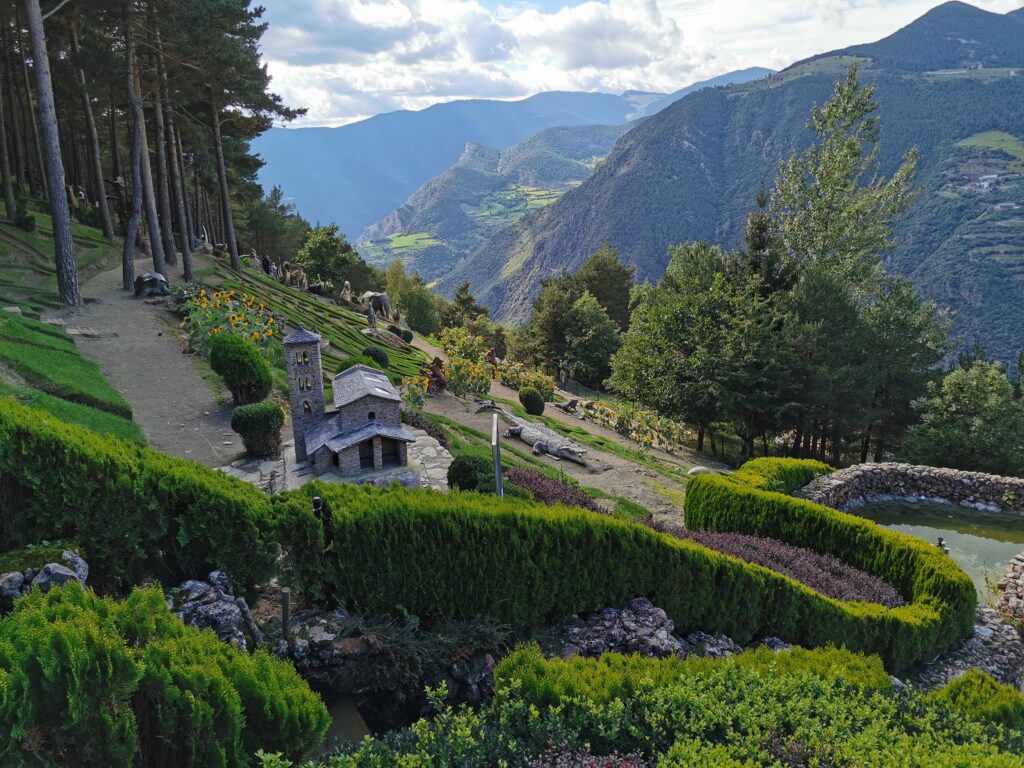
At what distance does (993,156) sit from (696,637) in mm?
183883

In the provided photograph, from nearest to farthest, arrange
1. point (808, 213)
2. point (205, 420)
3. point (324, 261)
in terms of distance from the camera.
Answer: point (205, 420), point (808, 213), point (324, 261)

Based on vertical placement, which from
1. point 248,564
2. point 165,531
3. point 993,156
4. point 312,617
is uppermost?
point 993,156

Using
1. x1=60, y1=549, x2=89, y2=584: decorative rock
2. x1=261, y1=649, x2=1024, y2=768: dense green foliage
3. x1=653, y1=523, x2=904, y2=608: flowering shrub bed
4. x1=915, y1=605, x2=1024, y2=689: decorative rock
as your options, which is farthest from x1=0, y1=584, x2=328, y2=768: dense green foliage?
x1=915, y1=605, x2=1024, y2=689: decorative rock

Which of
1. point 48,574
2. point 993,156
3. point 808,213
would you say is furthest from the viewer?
point 993,156

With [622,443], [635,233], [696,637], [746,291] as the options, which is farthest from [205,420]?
[635,233]

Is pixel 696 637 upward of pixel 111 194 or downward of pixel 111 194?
downward

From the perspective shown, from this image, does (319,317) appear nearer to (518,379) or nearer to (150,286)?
(150,286)

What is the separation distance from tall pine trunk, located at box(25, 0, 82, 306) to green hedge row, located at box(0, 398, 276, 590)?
1493 cm

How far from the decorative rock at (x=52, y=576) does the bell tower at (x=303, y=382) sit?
619 cm

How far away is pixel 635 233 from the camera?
6747 inches

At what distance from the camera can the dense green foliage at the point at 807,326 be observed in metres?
26.7

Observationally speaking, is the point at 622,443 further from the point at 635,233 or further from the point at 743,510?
the point at 635,233

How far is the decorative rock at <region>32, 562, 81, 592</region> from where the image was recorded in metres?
6.05

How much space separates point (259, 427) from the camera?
44.0 feet
